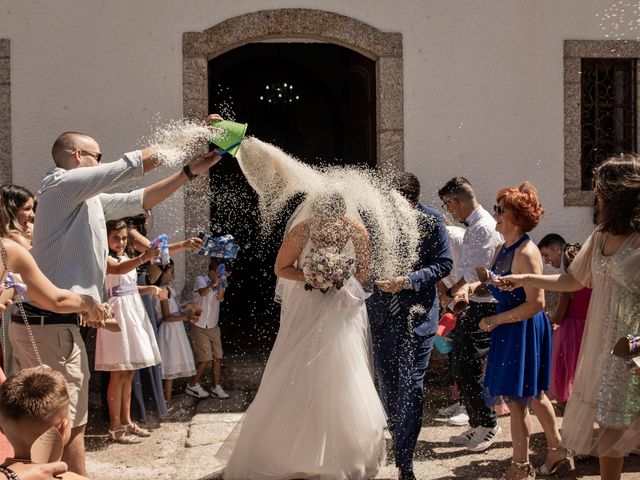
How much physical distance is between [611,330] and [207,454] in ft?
10.1

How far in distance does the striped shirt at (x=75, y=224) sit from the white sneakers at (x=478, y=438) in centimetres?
303

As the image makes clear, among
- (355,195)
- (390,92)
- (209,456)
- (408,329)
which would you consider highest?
(390,92)

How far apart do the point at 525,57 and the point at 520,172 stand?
120cm

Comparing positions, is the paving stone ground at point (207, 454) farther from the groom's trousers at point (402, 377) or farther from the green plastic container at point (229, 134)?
the green plastic container at point (229, 134)

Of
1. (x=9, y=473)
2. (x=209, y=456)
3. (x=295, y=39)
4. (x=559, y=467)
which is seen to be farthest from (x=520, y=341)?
(x=295, y=39)

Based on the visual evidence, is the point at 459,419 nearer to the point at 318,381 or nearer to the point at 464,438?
the point at 464,438

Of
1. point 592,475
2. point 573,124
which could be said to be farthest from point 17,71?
point 592,475

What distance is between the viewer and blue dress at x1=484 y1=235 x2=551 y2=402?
5.04 metres

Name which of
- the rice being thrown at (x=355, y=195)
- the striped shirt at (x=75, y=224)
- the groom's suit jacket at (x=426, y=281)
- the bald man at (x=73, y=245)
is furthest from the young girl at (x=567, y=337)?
the striped shirt at (x=75, y=224)

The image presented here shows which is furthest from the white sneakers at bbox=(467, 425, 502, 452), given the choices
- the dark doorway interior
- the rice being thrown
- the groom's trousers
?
the dark doorway interior

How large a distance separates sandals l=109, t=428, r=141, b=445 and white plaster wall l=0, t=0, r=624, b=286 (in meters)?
2.32

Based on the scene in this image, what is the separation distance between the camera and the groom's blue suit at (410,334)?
5117mm

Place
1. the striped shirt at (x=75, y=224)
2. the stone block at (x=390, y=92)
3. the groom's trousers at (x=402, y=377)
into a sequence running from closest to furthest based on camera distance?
1. the striped shirt at (x=75, y=224)
2. the groom's trousers at (x=402, y=377)
3. the stone block at (x=390, y=92)

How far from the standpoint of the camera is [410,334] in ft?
17.2
